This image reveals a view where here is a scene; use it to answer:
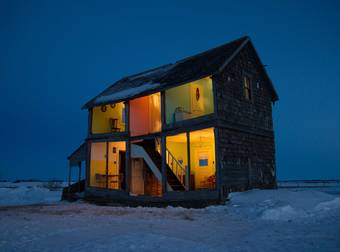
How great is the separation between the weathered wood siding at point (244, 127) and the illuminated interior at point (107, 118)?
9.66m

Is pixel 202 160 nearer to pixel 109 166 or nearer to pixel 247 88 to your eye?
pixel 247 88

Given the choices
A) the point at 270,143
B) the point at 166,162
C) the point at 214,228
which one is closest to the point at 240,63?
the point at 270,143

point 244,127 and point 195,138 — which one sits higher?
point 244,127

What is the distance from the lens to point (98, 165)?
2064 centimetres

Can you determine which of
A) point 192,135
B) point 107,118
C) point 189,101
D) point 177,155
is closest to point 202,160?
point 177,155

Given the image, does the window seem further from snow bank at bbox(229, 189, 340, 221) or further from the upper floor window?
snow bank at bbox(229, 189, 340, 221)

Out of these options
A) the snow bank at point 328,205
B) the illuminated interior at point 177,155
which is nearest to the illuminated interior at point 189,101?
the illuminated interior at point 177,155

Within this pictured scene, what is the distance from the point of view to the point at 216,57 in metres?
16.3

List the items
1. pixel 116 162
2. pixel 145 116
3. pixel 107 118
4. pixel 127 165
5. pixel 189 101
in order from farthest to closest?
pixel 107 118 < pixel 116 162 < pixel 145 116 < pixel 189 101 < pixel 127 165

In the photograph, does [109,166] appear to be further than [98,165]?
Yes

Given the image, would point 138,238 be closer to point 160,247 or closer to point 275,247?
point 160,247

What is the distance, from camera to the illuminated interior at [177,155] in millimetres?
17403

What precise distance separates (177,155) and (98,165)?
571 cm

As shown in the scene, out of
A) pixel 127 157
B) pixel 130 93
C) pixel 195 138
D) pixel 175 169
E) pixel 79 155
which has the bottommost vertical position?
pixel 175 169
